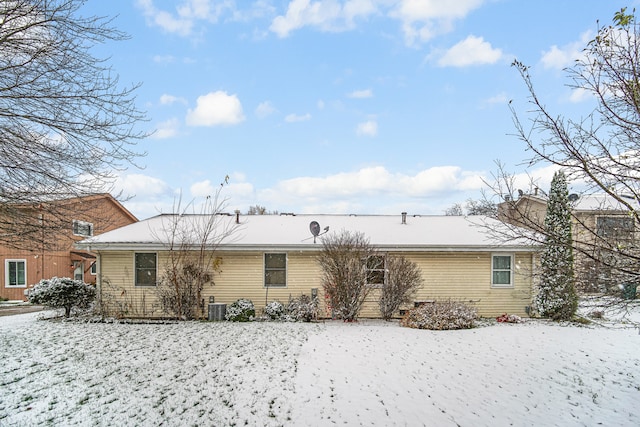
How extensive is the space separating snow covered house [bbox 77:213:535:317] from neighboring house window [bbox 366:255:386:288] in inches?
11.6

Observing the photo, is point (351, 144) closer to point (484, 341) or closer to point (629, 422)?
point (484, 341)

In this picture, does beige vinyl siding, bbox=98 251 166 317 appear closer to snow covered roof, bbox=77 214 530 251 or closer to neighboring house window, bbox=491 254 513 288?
snow covered roof, bbox=77 214 530 251

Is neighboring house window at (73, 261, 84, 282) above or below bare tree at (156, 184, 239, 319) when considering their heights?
below

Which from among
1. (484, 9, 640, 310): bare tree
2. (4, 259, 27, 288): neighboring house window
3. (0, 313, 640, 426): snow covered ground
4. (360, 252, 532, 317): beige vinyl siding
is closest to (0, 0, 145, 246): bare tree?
(0, 313, 640, 426): snow covered ground

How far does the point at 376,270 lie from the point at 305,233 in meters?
3.07

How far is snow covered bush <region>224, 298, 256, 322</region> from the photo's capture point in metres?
12.7

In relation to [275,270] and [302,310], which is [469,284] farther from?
[275,270]

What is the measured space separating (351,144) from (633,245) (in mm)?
11607

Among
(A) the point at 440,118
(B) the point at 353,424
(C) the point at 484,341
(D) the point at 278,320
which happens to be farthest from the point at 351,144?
(B) the point at 353,424

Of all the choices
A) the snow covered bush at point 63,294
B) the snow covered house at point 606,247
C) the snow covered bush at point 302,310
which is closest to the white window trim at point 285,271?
the snow covered bush at point 302,310

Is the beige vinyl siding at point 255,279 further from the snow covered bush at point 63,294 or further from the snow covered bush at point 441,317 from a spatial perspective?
the snow covered bush at point 63,294

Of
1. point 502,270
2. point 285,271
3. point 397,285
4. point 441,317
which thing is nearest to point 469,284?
point 502,270

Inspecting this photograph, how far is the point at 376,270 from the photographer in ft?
43.9

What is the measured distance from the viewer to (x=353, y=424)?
536cm
